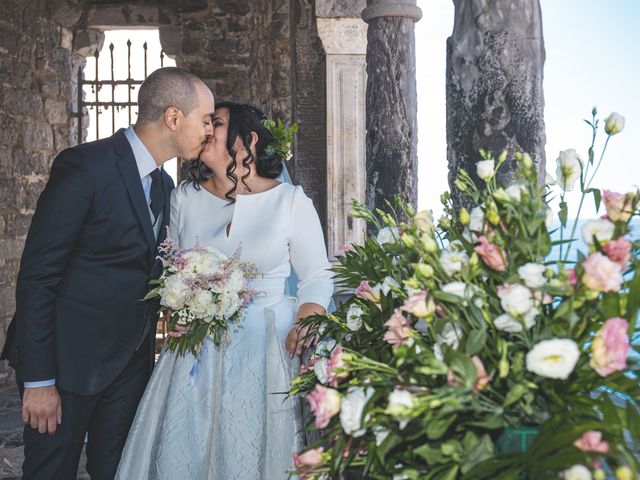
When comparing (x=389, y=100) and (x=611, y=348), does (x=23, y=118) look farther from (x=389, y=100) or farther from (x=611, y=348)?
(x=611, y=348)

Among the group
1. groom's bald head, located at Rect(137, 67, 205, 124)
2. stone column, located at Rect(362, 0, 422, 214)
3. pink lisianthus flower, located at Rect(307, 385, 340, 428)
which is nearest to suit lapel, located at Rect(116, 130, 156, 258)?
groom's bald head, located at Rect(137, 67, 205, 124)

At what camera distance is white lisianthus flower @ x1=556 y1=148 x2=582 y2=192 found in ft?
4.51

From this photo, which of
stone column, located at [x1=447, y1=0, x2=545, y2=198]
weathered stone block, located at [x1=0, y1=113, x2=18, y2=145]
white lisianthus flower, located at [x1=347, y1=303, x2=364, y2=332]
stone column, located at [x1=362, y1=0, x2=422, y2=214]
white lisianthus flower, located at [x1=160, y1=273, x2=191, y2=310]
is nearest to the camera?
white lisianthus flower, located at [x1=347, y1=303, x2=364, y2=332]

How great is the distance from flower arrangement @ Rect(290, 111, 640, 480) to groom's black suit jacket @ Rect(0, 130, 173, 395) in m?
1.31

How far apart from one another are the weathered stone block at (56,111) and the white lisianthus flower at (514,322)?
21.3 ft

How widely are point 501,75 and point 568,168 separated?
70 cm

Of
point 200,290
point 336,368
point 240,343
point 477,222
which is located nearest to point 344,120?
point 240,343

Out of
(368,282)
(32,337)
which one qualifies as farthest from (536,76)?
(32,337)

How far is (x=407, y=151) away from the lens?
4820mm

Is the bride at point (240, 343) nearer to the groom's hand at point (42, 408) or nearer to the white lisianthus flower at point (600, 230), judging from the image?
the groom's hand at point (42, 408)

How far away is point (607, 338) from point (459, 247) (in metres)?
0.37

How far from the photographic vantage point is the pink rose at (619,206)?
1.28 meters

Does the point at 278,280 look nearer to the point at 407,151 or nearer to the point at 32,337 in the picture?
the point at 32,337

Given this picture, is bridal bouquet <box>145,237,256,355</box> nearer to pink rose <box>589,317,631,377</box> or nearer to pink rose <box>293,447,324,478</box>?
pink rose <box>293,447,324,478</box>
